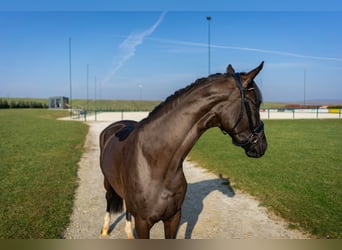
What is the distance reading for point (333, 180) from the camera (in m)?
7.46

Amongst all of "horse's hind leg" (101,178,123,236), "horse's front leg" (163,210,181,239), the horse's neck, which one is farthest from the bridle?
"horse's hind leg" (101,178,123,236)

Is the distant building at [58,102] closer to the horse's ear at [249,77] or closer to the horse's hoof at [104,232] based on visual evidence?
the horse's hoof at [104,232]

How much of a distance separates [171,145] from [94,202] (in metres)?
4.18

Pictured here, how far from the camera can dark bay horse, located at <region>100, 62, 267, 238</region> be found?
6.73 feet

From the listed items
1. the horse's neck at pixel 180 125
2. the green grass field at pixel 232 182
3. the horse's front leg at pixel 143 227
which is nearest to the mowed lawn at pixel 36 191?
the green grass field at pixel 232 182

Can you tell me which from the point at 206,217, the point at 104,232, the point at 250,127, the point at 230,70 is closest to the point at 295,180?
the point at 206,217

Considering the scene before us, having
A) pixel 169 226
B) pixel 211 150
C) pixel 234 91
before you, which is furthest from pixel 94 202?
pixel 211 150

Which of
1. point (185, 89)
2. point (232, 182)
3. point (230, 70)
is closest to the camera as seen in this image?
point (230, 70)

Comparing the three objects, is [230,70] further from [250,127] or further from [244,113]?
[250,127]

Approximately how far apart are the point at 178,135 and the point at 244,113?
565mm

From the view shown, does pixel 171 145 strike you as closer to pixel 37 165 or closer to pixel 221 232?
pixel 221 232

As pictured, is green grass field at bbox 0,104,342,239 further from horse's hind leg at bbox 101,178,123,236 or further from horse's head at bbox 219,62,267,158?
horse's head at bbox 219,62,267,158

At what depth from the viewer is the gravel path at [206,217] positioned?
13.7 feet

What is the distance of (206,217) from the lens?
16.0 feet
